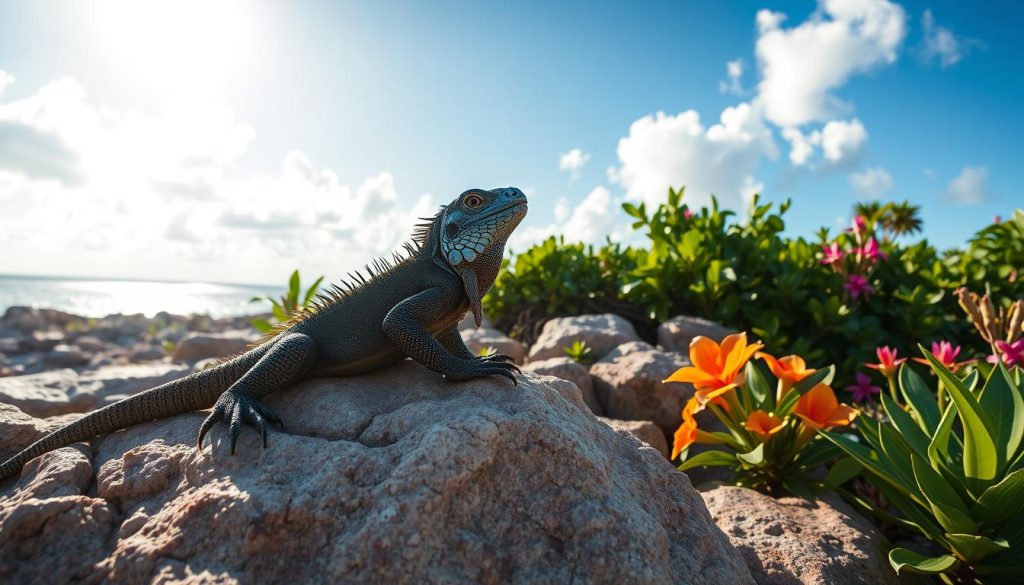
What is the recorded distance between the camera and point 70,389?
613cm

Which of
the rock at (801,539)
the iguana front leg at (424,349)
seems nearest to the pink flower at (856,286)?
the rock at (801,539)

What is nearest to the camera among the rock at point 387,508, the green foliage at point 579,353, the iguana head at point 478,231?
the rock at point 387,508

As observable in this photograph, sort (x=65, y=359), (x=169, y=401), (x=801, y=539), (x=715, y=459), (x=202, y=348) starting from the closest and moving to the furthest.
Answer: (x=801, y=539) → (x=169, y=401) → (x=715, y=459) → (x=202, y=348) → (x=65, y=359)

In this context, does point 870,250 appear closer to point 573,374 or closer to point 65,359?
point 573,374

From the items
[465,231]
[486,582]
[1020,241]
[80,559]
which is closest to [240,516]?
[80,559]

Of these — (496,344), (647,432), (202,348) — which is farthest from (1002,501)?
(202,348)

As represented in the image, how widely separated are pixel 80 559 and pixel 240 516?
711 millimetres

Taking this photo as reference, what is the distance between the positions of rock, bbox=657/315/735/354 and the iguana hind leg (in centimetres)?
424

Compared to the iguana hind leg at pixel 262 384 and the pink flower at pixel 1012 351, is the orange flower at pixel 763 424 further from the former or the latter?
the iguana hind leg at pixel 262 384

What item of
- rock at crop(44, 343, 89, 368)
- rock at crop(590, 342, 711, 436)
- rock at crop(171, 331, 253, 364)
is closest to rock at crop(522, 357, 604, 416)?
rock at crop(590, 342, 711, 436)

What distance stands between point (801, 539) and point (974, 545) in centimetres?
74

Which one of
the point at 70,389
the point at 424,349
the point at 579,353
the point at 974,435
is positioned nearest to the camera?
the point at 974,435

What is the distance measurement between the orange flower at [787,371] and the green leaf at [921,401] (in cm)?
55

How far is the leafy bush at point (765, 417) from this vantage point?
3361 mm
